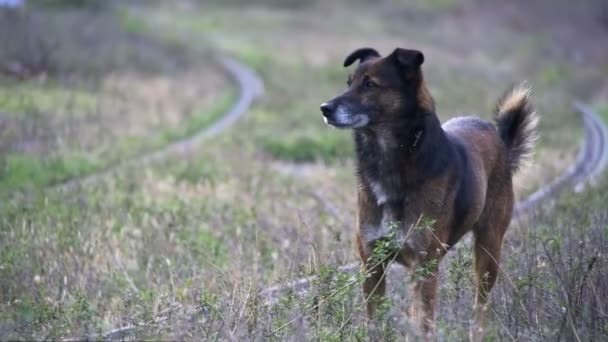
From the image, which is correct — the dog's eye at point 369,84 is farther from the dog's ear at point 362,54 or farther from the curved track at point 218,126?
the curved track at point 218,126

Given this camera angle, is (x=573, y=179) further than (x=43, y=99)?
No

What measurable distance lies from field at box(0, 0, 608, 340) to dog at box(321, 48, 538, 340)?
19cm

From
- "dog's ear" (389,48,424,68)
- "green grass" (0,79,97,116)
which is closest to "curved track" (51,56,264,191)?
"green grass" (0,79,97,116)

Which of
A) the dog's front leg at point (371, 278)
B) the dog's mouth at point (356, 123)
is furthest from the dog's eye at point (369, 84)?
the dog's front leg at point (371, 278)

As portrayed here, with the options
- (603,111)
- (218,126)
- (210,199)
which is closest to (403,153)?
(210,199)

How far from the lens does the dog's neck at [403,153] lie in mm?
6516

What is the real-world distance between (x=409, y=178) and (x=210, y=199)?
5.53 metres

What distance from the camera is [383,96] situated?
6.71 m

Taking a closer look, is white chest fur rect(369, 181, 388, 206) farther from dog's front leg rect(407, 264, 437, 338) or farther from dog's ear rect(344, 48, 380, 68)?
dog's ear rect(344, 48, 380, 68)

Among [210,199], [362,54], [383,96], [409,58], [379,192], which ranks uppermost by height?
[409,58]

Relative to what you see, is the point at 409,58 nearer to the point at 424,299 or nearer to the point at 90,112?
the point at 424,299

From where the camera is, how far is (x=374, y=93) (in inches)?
265

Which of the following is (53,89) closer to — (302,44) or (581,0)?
(302,44)

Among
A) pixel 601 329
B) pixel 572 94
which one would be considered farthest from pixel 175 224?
pixel 572 94
